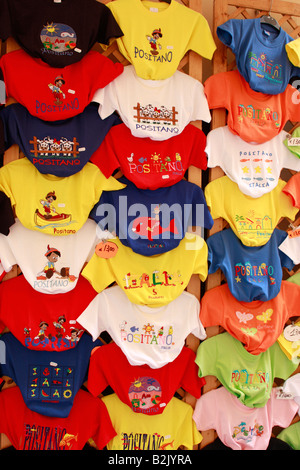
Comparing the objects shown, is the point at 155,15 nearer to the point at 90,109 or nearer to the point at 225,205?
the point at 90,109

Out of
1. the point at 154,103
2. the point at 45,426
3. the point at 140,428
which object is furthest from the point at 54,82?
the point at 140,428

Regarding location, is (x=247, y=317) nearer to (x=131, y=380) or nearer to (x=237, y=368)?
(x=237, y=368)

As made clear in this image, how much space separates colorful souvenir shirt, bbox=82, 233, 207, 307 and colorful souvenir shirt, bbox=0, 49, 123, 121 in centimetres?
66

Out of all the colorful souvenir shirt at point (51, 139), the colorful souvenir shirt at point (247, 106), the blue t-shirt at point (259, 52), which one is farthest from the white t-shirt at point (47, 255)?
the blue t-shirt at point (259, 52)

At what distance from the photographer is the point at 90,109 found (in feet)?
6.88

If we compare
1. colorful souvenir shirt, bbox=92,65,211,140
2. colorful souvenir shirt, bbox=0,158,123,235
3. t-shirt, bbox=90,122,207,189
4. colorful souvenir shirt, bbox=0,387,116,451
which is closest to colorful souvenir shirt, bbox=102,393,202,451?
colorful souvenir shirt, bbox=0,387,116,451

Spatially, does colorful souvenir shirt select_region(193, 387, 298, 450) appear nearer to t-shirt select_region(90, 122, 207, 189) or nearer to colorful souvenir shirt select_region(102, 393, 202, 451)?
colorful souvenir shirt select_region(102, 393, 202, 451)

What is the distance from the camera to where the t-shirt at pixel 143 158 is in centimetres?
210

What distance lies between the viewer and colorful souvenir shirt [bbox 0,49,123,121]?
6.48 feet

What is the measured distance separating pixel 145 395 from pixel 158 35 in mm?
1769

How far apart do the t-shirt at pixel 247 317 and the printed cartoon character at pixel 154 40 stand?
1226 millimetres
